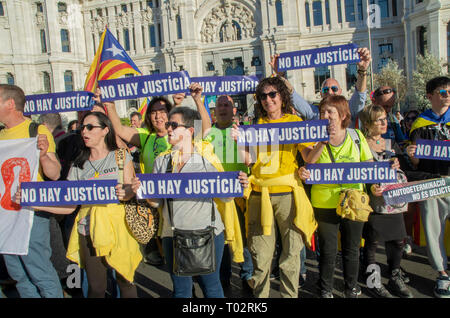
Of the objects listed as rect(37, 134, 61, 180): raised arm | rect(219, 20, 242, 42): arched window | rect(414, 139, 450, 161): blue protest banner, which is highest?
rect(219, 20, 242, 42): arched window

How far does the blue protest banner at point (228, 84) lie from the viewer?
155 inches

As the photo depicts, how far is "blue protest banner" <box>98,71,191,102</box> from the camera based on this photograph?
3580mm

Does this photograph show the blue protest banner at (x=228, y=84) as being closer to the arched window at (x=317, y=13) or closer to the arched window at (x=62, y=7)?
the arched window at (x=317, y=13)

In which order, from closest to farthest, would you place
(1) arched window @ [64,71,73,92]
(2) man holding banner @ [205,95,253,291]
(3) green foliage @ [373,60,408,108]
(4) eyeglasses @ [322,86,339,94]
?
(2) man holding banner @ [205,95,253,291]
(4) eyeglasses @ [322,86,339,94]
(3) green foliage @ [373,60,408,108]
(1) arched window @ [64,71,73,92]

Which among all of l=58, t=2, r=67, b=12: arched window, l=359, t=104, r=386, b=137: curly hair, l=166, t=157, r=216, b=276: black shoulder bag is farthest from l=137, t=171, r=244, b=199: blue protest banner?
l=58, t=2, r=67, b=12: arched window

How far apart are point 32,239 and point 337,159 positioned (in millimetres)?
3042

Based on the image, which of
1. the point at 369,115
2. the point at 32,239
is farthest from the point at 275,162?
the point at 32,239

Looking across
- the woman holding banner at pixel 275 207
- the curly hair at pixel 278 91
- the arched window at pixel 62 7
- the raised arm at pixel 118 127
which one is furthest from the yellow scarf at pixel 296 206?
the arched window at pixel 62 7

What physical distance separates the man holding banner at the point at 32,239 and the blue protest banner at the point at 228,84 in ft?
5.78

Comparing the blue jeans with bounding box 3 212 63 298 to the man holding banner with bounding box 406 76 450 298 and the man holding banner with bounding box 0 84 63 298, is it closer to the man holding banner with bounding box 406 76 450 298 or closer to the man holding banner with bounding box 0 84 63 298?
the man holding banner with bounding box 0 84 63 298

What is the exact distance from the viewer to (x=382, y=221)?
367cm

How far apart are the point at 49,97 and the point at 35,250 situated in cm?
182

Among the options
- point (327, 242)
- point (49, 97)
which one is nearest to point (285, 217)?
point (327, 242)

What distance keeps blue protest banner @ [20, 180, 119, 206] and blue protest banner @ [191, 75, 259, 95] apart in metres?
1.63
